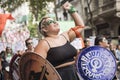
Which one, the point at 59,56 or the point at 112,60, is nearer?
the point at 59,56

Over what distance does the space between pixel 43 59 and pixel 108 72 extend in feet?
2.98

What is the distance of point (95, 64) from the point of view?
18.4 ft

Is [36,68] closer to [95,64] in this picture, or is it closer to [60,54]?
[60,54]


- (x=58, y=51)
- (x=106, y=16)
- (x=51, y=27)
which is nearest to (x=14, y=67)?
(x=51, y=27)

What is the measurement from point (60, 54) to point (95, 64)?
521 millimetres

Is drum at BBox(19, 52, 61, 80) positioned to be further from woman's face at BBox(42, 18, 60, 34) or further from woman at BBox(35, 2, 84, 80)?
woman's face at BBox(42, 18, 60, 34)

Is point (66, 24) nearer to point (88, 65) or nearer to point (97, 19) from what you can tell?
point (88, 65)

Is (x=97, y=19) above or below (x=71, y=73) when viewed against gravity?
below

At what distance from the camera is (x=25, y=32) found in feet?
60.4

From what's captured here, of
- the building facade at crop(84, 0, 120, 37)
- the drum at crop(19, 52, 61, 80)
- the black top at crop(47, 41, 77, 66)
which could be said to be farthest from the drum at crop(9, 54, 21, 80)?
the building facade at crop(84, 0, 120, 37)

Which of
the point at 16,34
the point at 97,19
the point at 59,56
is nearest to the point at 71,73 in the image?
the point at 59,56

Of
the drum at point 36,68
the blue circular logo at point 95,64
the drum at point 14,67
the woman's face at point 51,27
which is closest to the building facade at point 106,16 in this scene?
the drum at point 14,67

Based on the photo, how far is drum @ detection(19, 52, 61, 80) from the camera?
5.17m

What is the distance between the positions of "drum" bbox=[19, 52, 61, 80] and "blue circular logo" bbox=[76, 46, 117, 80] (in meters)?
0.46
